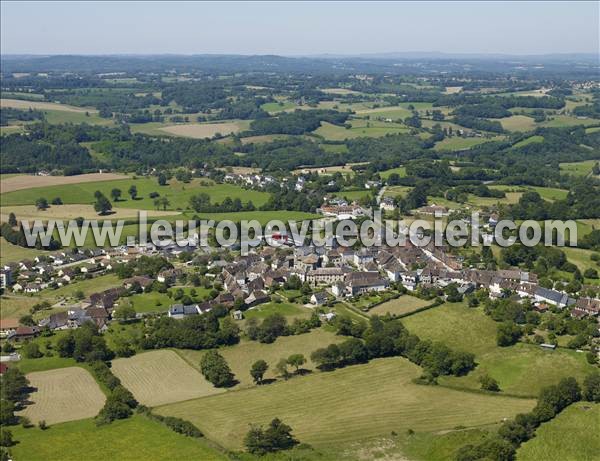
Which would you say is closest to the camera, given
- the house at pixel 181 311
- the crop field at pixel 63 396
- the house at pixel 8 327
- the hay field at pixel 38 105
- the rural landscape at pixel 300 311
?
the rural landscape at pixel 300 311

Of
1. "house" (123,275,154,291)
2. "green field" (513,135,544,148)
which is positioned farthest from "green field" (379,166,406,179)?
"house" (123,275,154,291)

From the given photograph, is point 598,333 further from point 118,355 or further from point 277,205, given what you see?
point 277,205

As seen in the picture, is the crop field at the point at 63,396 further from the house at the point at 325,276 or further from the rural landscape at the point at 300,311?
the house at the point at 325,276

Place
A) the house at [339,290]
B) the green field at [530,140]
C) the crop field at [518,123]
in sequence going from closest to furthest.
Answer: the house at [339,290], the green field at [530,140], the crop field at [518,123]

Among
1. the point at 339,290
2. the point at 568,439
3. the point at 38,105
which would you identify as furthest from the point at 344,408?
the point at 38,105

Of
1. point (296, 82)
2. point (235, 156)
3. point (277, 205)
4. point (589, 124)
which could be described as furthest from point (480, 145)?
point (296, 82)

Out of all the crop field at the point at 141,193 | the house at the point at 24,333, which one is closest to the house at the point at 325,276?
the house at the point at 24,333

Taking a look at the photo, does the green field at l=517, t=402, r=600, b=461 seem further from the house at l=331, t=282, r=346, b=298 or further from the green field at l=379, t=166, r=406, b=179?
the green field at l=379, t=166, r=406, b=179
